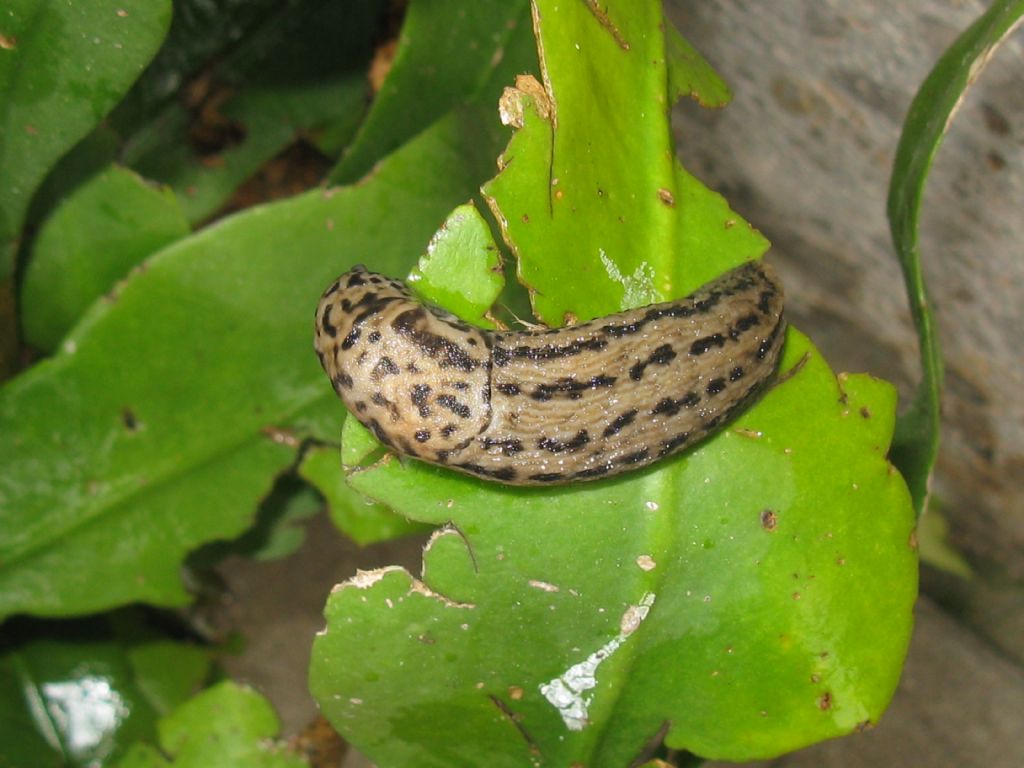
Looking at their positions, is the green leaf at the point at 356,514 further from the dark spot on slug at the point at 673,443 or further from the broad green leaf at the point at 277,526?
the dark spot on slug at the point at 673,443

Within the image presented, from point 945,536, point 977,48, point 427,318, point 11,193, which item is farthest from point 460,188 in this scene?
point 945,536

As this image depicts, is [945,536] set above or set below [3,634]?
below

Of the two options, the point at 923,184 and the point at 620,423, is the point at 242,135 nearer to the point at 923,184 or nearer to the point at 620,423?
the point at 620,423

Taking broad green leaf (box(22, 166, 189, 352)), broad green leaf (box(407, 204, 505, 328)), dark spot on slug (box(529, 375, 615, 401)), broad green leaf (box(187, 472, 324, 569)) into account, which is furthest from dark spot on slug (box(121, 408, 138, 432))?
dark spot on slug (box(529, 375, 615, 401))

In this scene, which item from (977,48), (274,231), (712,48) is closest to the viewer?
(977,48)

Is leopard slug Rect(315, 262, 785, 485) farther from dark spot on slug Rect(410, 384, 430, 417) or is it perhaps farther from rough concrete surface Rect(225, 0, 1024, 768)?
rough concrete surface Rect(225, 0, 1024, 768)

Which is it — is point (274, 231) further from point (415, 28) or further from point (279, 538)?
point (279, 538)
